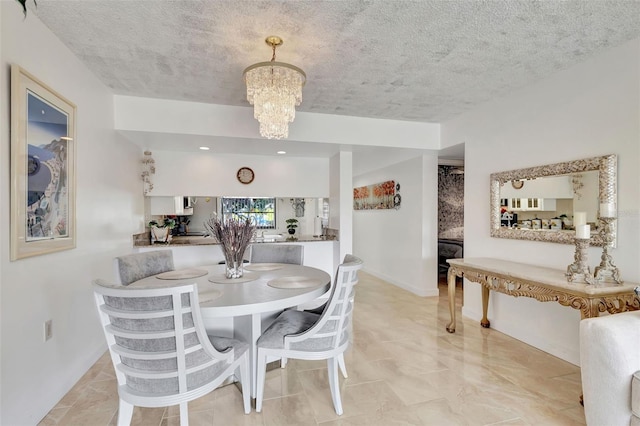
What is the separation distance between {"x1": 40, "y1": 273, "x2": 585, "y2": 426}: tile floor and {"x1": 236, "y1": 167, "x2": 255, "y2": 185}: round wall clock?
105 inches

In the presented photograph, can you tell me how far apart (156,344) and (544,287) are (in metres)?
2.52

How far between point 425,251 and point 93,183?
4120 mm

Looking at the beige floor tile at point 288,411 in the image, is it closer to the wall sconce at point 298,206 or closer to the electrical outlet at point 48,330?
the electrical outlet at point 48,330

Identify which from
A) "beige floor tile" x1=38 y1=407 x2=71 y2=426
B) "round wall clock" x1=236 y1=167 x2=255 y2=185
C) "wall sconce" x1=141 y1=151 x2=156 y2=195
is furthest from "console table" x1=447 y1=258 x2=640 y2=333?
"wall sconce" x1=141 y1=151 x2=156 y2=195

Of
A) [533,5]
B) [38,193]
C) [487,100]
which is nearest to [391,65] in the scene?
[533,5]

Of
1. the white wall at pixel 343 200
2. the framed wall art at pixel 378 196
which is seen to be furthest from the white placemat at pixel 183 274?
the framed wall art at pixel 378 196

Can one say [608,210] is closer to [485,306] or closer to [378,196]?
[485,306]

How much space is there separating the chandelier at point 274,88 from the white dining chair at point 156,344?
133 cm

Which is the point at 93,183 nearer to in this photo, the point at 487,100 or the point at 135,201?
the point at 135,201

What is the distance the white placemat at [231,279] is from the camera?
221 centimetres

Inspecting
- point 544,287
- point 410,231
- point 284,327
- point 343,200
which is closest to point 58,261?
point 284,327

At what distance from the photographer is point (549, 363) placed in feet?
8.42

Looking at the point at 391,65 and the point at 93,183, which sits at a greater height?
the point at 391,65

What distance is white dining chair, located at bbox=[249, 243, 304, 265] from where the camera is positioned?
311 cm
